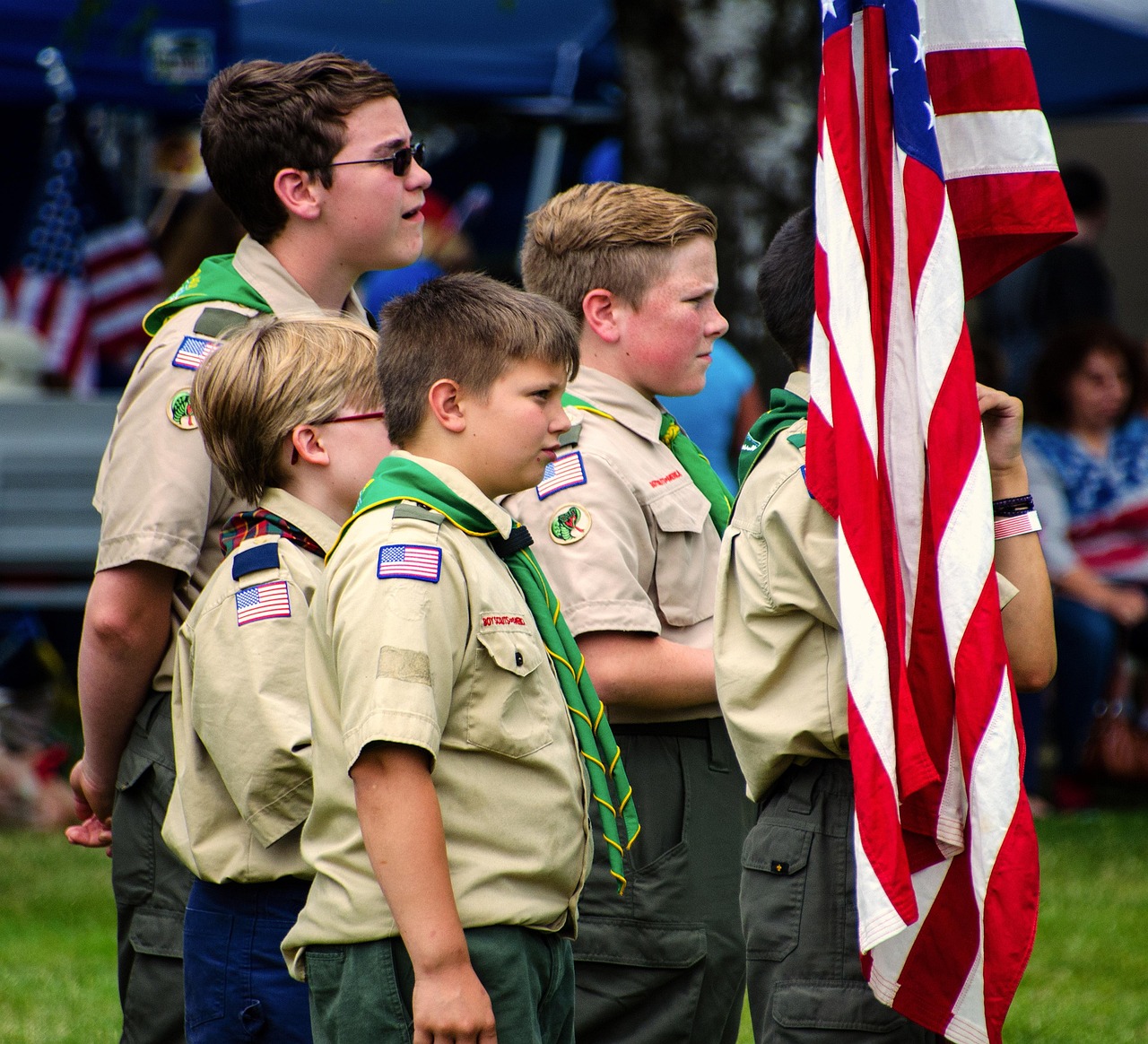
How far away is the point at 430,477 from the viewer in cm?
236

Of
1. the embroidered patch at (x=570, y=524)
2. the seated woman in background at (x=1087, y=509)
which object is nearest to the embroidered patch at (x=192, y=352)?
the embroidered patch at (x=570, y=524)

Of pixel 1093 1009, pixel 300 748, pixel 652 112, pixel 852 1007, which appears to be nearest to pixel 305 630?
pixel 300 748

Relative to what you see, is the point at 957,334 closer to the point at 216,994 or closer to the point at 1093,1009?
the point at 216,994

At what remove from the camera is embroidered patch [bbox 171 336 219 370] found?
2814 mm

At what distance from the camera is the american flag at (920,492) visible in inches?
91.9

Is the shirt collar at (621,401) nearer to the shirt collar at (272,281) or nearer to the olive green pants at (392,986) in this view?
the shirt collar at (272,281)

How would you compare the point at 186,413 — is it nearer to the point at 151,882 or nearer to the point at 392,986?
the point at 151,882

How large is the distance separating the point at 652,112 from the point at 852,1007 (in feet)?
14.7

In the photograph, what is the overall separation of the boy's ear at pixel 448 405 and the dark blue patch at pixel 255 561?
13.9 inches

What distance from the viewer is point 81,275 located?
9195 millimetres

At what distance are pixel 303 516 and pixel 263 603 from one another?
0.18m

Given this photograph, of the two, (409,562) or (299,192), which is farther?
(299,192)

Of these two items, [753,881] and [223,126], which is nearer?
[753,881]

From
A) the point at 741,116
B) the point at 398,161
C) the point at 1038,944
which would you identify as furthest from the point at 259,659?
the point at 741,116
